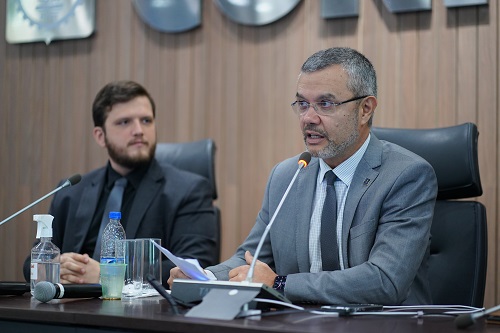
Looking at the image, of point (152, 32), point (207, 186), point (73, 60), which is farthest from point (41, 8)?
point (207, 186)

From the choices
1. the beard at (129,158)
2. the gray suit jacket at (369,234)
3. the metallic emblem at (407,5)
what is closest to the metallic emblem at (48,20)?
the beard at (129,158)

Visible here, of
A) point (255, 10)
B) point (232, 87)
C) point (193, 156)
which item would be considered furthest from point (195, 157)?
point (255, 10)

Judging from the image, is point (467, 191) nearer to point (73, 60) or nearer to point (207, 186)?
point (207, 186)

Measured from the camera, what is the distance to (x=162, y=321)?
5.85 ft

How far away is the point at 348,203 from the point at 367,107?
0.40m

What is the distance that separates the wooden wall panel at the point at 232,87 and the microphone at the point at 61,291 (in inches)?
81.7

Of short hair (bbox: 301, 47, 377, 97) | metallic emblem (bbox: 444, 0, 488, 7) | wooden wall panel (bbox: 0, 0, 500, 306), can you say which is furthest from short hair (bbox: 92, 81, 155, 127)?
metallic emblem (bbox: 444, 0, 488, 7)

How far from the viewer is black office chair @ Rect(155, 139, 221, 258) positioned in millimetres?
3723

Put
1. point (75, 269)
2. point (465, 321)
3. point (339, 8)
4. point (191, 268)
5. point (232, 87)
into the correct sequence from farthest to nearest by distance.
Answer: point (232, 87) → point (339, 8) → point (75, 269) → point (191, 268) → point (465, 321)

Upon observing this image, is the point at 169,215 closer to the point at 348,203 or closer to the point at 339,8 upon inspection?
the point at 348,203

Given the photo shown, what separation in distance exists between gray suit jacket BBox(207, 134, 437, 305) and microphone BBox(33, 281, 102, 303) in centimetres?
43

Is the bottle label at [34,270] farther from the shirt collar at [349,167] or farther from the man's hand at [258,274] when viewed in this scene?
the shirt collar at [349,167]

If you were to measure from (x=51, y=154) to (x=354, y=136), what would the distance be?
2.88 metres

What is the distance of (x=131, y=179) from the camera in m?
3.81
